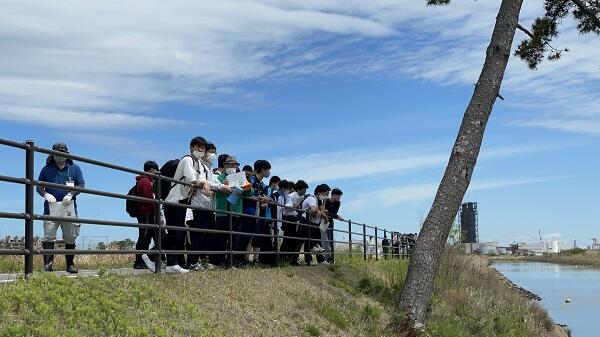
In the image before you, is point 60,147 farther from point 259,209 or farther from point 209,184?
point 259,209

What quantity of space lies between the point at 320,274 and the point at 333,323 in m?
3.09

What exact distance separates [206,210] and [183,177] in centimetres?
55

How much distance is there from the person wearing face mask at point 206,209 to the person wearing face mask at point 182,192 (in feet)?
0.30

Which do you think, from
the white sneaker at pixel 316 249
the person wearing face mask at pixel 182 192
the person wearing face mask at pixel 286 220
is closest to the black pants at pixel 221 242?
the person wearing face mask at pixel 182 192

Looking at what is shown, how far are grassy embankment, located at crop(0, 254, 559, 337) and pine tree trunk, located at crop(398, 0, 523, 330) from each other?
556mm

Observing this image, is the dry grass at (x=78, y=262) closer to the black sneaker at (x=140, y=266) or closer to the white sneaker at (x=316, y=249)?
the black sneaker at (x=140, y=266)

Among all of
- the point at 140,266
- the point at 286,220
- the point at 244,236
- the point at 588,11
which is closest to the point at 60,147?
the point at 140,266

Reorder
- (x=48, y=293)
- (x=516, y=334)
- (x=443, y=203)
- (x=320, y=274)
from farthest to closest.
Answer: (x=516, y=334)
(x=320, y=274)
(x=443, y=203)
(x=48, y=293)

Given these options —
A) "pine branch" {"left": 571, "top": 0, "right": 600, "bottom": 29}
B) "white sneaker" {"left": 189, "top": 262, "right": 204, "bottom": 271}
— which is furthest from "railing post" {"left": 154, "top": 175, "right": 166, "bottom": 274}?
"pine branch" {"left": 571, "top": 0, "right": 600, "bottom": 29}

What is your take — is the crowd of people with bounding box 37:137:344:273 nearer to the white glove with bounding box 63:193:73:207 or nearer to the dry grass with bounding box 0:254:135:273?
the white glove with bounding box 63:193:73:207

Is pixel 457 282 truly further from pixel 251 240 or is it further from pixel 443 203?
pixel 251 240

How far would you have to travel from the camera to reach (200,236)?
32.5 ft

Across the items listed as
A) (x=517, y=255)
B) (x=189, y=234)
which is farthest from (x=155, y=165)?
(x=517, y=255)

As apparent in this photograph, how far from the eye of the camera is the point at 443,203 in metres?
11.7
